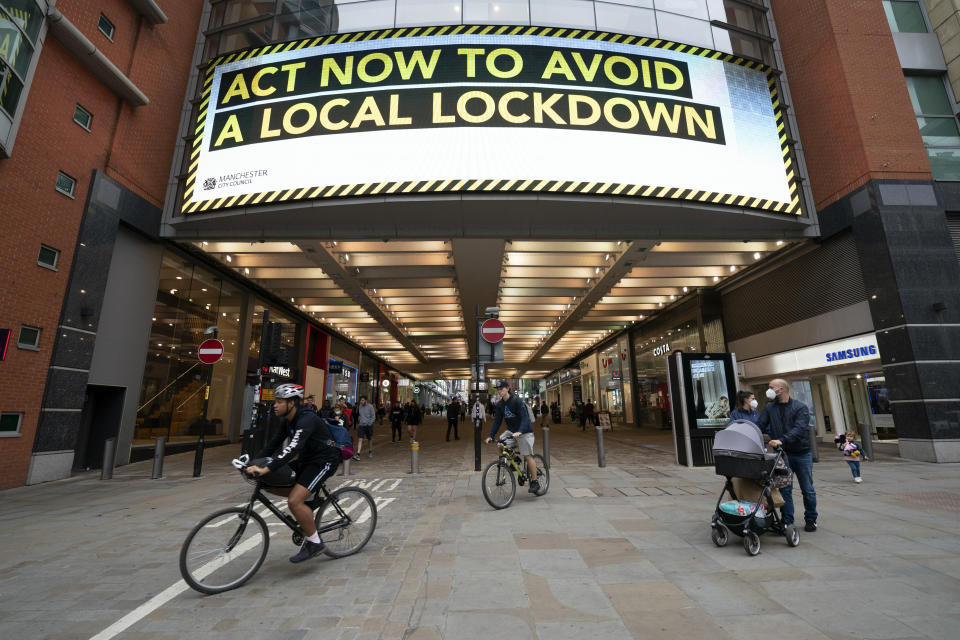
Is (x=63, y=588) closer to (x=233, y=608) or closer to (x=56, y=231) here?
(x=233, y=608)

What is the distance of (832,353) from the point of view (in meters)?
13.8

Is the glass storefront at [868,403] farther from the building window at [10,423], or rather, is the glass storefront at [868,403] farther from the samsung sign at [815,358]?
the building window at [10,423]

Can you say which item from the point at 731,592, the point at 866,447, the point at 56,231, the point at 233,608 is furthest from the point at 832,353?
the point at 56,231

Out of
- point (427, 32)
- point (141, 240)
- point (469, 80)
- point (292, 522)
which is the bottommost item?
point (292, 522)

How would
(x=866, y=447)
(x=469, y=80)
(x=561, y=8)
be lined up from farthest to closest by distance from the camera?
(x=561, y=8) < (x=469, y=80) < (x=866, y=447)

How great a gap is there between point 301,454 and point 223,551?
3.15 ft

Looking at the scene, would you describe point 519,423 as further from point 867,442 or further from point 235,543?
point 867,442

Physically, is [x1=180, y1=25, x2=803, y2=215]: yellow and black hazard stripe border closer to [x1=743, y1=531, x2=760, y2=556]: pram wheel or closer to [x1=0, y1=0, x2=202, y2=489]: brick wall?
[x1=0, y1=0, x2=202, y2=489]: brick wall

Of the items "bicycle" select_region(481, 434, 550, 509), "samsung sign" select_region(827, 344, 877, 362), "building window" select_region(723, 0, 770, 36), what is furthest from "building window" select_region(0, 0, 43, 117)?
"samsung sign" select_region(827, 344, 877, 362)

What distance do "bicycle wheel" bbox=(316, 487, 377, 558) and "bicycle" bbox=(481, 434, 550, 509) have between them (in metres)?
1.84

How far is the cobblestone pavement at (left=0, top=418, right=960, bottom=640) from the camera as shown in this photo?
2.86m

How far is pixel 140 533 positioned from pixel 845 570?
25.2ft

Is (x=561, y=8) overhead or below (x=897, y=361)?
overhead

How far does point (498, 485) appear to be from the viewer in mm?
6293
